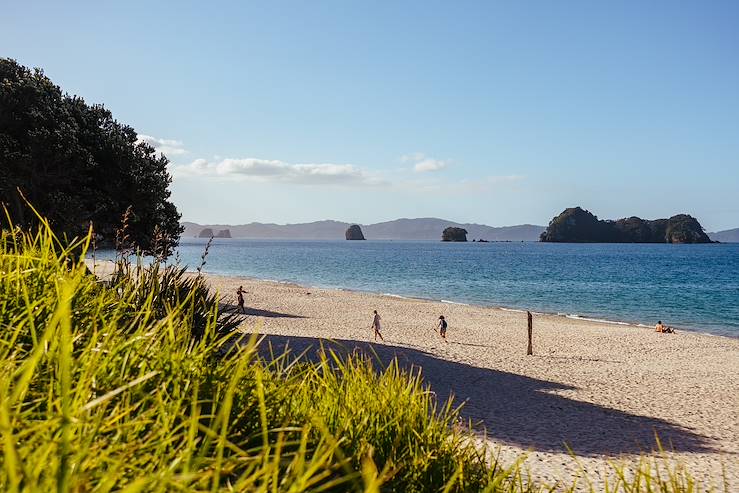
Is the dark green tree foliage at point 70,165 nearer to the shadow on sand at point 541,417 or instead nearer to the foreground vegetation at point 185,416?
the shadow on sand at point 541,417

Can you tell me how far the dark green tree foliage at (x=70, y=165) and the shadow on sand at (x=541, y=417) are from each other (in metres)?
10.1

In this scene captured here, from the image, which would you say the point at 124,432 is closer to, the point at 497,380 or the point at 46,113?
the point at 497,380

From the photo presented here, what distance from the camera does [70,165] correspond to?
23.2 metres

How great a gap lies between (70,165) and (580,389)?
1988 cm

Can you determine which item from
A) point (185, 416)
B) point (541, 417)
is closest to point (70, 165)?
point (541, 417)

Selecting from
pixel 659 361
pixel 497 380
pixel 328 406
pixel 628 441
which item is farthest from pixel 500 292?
pixel 328 406

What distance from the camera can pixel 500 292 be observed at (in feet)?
230

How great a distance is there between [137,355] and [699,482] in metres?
10.2

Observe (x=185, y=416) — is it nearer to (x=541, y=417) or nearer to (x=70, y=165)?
(x=541, y=417)

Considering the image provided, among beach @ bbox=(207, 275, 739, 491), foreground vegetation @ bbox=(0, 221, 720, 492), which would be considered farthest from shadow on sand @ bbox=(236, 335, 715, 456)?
foreground vegetation @ bbox=(0, 221, 720, 492)

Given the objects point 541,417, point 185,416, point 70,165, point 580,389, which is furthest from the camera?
point 70,165

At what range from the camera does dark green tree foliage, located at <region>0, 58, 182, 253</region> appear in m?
22.3

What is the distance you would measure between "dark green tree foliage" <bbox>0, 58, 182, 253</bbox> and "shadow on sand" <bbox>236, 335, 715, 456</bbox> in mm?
10052

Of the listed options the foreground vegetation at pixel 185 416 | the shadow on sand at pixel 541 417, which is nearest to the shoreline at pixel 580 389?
the shadow on sand at pixel 541 417
